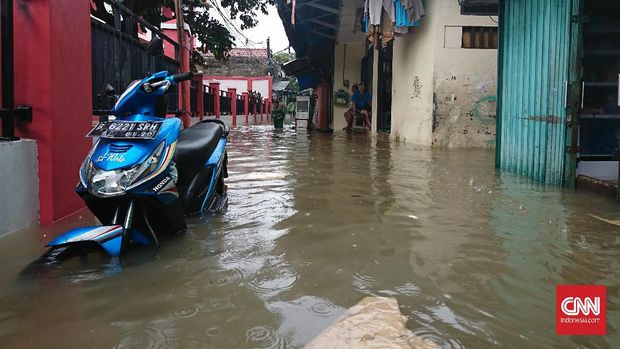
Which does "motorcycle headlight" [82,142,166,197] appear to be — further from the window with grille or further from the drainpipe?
the window with grille

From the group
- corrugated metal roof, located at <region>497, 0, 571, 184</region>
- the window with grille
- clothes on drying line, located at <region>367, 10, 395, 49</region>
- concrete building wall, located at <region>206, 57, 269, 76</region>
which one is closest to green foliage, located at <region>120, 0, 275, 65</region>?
clothes on drying line, located at <region>367, 10, 395, 49</region>

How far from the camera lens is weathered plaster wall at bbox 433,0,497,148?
10.5 m

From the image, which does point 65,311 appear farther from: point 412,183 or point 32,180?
point 412,183

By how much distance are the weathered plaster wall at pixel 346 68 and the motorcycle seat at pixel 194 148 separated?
16.4 metres

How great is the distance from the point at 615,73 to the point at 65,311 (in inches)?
307

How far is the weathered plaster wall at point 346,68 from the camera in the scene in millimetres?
20641

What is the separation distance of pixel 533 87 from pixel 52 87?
5146mm

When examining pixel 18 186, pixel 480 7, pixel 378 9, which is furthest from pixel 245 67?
pixel 18 186

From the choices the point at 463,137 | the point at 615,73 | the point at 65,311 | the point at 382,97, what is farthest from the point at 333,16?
the point at 65,311

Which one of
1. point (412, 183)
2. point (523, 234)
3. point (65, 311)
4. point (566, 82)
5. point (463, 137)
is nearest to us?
point (65, 311)

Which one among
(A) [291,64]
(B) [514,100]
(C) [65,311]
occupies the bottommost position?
(C) [65,311]

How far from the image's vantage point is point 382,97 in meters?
17.0

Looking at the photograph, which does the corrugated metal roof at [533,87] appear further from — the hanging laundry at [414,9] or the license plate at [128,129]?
the license plate at [128,129]

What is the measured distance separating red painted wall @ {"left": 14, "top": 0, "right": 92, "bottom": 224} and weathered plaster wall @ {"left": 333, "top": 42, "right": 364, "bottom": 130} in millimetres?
16840
